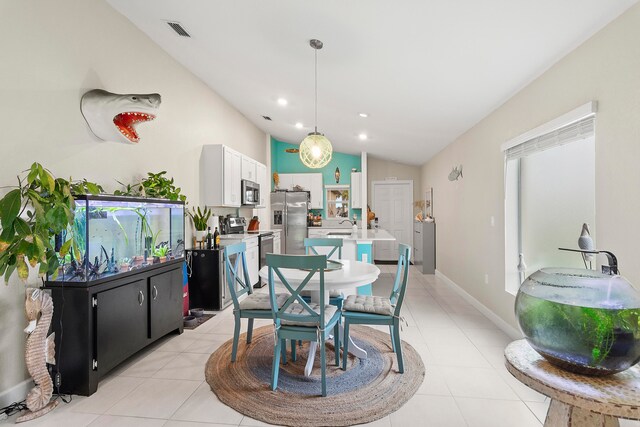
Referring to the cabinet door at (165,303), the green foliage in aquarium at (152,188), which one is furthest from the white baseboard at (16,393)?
the green foliage in aquarium at (152,188)

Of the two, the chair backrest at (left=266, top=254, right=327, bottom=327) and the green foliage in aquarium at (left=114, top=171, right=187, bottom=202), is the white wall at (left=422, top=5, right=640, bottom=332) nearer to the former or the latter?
the chair backrest at (left=266, top=254, right=327, bottom=327)

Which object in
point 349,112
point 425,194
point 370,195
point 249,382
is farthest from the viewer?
point 370,195

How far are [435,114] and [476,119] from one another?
0.52 m

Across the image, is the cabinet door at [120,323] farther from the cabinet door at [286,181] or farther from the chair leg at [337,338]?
the cabinet door at [286,181]

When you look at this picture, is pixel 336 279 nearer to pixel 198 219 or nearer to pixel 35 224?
pixel 35 224

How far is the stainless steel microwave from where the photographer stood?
5.35 m

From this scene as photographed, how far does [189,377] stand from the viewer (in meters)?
2.55

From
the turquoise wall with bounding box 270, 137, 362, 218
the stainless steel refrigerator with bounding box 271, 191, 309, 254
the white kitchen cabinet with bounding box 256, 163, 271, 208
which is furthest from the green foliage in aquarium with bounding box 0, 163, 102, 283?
the turquoise wall with bounding box 270, 137, 362, 218

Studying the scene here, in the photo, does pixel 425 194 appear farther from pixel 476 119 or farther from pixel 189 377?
pixel 189 377

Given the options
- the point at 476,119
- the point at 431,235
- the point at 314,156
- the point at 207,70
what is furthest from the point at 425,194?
the point at 207,70

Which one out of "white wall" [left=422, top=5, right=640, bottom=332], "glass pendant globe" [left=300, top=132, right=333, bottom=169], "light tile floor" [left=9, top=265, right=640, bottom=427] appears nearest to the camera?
"white wall" [left=422, top=5, right=640, bottom=332]

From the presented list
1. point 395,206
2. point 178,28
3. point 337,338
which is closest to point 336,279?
point 337,338

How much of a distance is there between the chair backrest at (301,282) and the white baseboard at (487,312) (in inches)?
85.0

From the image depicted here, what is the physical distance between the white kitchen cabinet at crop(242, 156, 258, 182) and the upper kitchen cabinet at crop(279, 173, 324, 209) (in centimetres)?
201
